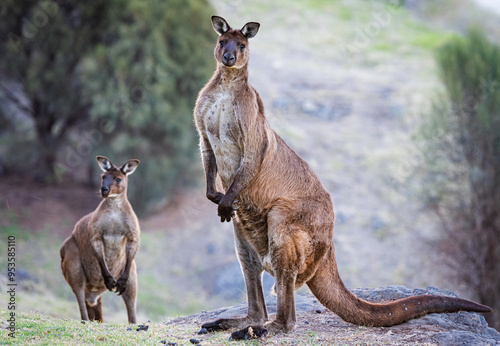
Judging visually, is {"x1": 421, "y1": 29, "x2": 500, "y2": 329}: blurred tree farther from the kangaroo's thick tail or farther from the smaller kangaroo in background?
the smaller kangaroo in background

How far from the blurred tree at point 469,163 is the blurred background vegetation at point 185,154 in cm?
4

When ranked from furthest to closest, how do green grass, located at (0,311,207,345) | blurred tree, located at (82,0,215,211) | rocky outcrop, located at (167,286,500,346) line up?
blurred tree, located at (82,0,215,211)
rocky outcrop, located at (167,286,500,346)
green grass, located at (0,311,207,345)

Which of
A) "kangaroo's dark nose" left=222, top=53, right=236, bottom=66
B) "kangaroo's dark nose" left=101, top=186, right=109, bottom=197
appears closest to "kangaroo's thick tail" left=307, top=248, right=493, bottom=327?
"kangaroo's dark nose" left=222, top=53, right=236, bottom=66

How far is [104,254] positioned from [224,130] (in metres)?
2.42

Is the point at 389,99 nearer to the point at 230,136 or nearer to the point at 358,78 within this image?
the point at 358,78

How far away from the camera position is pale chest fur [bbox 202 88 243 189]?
5293 mm

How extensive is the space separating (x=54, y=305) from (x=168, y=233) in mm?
6428

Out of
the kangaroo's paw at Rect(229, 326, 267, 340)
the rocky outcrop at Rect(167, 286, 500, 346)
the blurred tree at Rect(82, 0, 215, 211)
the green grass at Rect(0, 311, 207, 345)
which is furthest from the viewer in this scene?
the blurred tree at Rect(82, 0, 215, 211)

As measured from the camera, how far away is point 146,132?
1770 centimetres

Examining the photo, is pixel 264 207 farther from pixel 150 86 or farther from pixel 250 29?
pixel 150 86

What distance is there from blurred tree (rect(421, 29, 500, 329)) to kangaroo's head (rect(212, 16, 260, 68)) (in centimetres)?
1102

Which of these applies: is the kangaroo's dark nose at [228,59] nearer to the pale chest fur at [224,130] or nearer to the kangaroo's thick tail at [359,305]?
the pale chest fur at [224,130]

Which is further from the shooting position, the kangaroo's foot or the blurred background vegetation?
the blurred background vegetation

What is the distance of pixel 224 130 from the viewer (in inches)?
210
